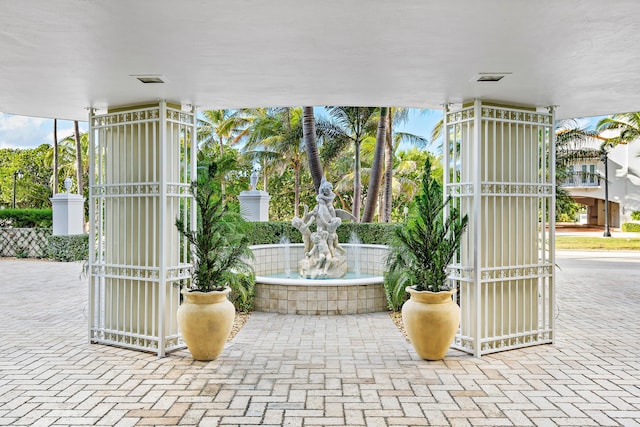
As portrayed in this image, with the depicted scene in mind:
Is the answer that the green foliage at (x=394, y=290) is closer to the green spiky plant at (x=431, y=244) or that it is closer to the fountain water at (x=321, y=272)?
the fountain water at (x=321, y=272)

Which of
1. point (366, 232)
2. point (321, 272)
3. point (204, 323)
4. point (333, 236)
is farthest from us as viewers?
point (366, 232)

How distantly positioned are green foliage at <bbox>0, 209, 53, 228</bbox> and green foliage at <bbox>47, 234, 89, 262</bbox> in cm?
250

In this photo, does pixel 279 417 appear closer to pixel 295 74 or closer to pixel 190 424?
pixel 190 424

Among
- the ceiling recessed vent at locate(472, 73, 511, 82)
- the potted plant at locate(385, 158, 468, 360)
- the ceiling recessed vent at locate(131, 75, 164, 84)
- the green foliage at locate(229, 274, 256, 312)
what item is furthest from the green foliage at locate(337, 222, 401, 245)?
the ceiling recessed vent at locate(131, 75, 164, 84)

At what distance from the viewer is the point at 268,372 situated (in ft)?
15.7

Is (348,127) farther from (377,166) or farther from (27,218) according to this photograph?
(27,218)

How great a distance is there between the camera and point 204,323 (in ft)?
16.7

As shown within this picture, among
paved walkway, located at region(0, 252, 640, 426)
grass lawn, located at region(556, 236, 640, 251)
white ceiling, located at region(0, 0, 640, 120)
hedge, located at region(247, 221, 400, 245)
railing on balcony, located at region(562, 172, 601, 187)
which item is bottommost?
paved walkway, located at region(0, 252, 640, 426)

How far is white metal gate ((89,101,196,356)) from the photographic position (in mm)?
5562

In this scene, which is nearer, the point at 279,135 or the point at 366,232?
the point at 366,232

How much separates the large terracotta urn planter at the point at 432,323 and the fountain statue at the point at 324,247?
3.86 meters

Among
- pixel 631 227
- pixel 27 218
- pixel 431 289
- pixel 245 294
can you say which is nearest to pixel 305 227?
pixel 245 294

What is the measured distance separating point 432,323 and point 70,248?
13.7 metres

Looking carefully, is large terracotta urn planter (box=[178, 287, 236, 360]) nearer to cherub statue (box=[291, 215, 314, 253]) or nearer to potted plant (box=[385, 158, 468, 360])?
potted plant (box=[385, 158, 468, 360])
